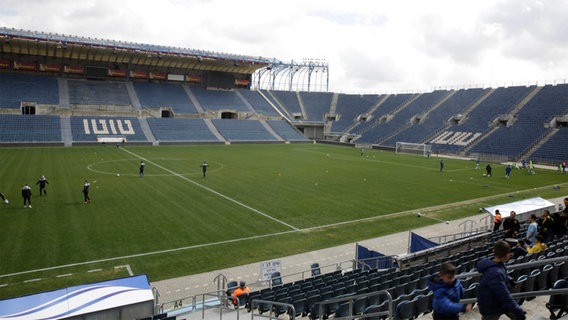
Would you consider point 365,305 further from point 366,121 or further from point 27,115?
point 366,121

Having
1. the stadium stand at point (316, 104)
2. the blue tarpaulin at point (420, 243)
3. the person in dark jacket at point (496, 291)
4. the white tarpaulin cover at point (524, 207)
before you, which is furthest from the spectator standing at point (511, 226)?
the stadium stand at point (316, 104)

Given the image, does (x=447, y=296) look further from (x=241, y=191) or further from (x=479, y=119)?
(x=479, y=119)

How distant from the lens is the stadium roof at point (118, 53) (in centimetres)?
6450

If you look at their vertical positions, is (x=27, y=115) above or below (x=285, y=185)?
above

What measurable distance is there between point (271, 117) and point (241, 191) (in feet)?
190

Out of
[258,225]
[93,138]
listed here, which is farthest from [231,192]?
[93,138]

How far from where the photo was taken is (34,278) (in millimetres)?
14031

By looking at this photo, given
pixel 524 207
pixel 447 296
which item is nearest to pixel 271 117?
pixel 524 207

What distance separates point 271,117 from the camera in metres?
86.4

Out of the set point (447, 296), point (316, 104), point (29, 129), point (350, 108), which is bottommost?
point (447, 296)

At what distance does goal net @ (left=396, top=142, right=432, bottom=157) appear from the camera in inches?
2508

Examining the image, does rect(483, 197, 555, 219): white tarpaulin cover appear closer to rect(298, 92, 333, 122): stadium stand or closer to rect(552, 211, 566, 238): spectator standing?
rect(552, 211, 566, 238): spectator standing

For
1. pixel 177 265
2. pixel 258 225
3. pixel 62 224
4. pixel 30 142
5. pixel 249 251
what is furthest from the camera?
pixel 30 142

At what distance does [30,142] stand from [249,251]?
49.6 meters
